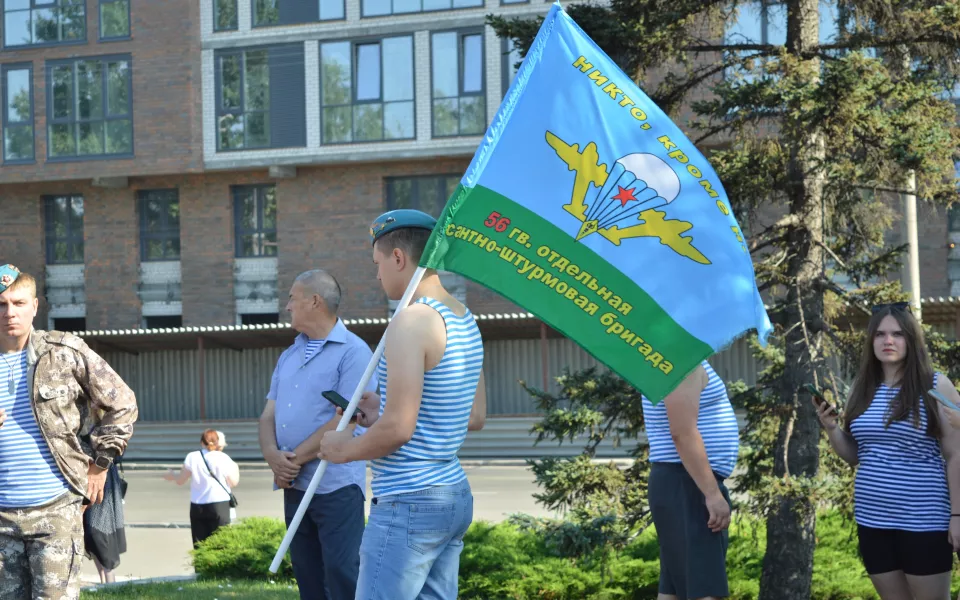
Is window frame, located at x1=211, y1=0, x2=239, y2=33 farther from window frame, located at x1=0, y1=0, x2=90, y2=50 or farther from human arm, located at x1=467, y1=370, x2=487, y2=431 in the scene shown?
human arm, located at x1=467, y1=370, x2=487, y2=431

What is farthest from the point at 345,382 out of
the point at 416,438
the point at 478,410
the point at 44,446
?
the point at 416,438

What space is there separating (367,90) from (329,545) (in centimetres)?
2699

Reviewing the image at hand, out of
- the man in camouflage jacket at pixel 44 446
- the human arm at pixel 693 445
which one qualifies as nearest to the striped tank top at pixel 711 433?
the human arm at pixel 693 445

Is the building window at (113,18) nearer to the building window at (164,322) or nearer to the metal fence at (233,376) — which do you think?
the building window at (164,322)

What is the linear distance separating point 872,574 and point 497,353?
26480mm

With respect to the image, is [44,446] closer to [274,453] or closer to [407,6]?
[274,453]

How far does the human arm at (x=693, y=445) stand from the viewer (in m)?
4.82

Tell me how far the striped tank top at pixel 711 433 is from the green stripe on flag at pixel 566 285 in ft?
2.73

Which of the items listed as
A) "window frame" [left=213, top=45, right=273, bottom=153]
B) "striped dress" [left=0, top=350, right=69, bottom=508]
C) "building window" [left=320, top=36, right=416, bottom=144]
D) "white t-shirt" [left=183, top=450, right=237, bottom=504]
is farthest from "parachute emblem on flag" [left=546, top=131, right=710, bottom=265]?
"window frame" [left=213, top=45, right=273, bottom=153]

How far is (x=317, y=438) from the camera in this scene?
5.71 meters

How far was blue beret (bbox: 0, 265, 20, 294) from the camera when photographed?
5.10 meters

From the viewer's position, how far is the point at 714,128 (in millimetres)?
8719

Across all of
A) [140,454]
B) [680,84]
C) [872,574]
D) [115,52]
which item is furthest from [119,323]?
[872,574]

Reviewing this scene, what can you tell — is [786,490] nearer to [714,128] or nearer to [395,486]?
[714,128]
